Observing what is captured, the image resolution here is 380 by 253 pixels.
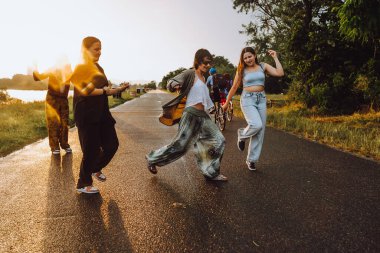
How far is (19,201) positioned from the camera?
14.5ft

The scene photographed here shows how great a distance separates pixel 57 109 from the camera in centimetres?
744

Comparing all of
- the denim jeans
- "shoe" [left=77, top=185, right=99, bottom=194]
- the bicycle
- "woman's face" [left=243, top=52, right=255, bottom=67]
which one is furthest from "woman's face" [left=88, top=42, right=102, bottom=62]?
the bicycle

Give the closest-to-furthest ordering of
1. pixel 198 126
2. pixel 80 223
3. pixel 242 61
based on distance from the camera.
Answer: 1. pixel 80 223
2. pixel 198 126
3. pixel 242 61

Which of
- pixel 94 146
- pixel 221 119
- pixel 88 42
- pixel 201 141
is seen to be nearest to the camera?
pixel 88 42

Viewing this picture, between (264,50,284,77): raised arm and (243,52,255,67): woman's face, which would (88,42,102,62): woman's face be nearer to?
(243,52,255,67): woman's face

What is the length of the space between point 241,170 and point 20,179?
3.45m

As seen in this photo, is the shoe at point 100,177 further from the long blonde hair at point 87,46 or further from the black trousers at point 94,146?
the long blonde hair at point 87,46

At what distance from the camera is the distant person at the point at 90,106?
438 centimetres

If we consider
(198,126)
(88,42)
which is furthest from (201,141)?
(88,42)

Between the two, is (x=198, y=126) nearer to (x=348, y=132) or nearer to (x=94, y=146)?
(x=94, y=146)

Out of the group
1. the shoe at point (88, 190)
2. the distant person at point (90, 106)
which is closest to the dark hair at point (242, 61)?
the distant person at point (90, 106)

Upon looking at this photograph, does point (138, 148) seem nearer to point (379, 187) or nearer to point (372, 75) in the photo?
point (379, 187)

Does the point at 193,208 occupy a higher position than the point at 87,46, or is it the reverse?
the point at 87,46

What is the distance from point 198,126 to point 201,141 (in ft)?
0.88
